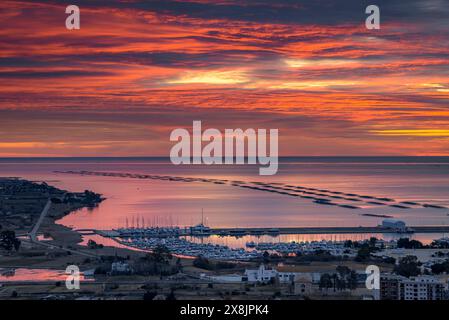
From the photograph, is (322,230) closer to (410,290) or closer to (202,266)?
(202,266)

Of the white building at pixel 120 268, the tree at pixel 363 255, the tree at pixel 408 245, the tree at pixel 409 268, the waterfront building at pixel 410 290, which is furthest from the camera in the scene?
the tree at pixel 408 245

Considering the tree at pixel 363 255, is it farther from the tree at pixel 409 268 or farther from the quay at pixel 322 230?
the quay at pixel 322 230

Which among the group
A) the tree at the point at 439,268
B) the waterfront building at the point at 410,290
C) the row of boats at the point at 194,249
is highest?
the waterfront building at the point at 410,290

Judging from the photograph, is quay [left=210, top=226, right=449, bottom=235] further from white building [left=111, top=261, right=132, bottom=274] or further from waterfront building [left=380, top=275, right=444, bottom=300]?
waterfront building [left=380, top=275, right=444, bottom=300]

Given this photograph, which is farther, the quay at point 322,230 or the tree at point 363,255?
the quay at point 322,230

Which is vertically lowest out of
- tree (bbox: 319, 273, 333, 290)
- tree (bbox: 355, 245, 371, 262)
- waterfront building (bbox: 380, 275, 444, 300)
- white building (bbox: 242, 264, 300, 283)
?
tree (bbox: 355, 245, 371, 262)

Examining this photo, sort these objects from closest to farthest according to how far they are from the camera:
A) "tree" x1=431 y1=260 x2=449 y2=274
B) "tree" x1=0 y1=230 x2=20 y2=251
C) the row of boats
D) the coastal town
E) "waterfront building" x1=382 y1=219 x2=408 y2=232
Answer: the coastal town, "tree" x1=431 y1=260 x2=449 y2=274, the row of boats, "tree" x1=0 y1=230 x2=20 y2=251, "waterfront building" x1=382 y1=219 x2=408 y2=232

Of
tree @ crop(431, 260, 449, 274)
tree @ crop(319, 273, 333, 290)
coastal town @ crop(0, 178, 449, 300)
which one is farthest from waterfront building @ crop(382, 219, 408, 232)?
tree @ crop(319, 273, 333, 290)

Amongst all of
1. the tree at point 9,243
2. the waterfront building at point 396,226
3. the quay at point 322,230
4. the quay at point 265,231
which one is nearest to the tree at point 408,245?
the quay at point 265,231
